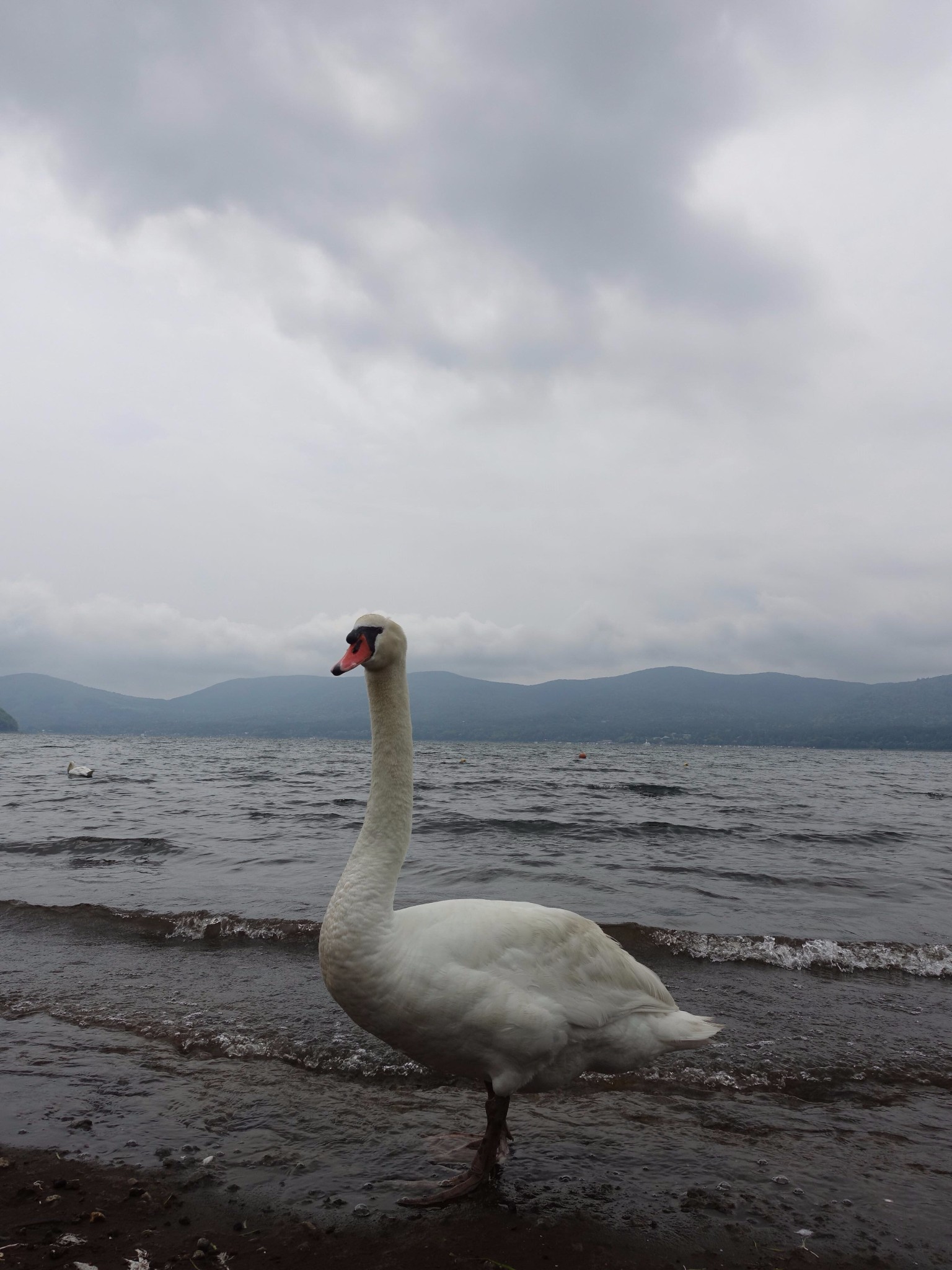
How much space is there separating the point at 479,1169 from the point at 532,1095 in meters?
1.64

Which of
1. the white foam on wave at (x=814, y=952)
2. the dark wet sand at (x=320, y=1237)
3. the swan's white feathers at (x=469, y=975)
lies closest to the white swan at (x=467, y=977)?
the swan's white feathers at (x=469, y=975)

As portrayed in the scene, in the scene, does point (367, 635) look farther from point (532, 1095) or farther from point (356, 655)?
point (532, 1095)

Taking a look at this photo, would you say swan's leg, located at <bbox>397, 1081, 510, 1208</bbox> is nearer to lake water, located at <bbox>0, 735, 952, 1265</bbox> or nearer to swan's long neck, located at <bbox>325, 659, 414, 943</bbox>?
lake water, located at <bbox>0, 735, 952, 1265</bbox>

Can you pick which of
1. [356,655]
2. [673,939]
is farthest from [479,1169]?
[673,939]

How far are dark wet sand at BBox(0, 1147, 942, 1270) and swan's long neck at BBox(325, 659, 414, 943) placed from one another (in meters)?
1.33

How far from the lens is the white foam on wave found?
321 inches

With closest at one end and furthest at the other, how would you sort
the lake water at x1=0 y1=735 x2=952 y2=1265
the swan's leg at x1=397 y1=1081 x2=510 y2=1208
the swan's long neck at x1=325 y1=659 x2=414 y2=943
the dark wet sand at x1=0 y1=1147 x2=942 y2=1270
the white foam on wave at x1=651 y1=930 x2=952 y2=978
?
1. the dark wet sand at x1=0 y1=1147 x2=942 y2=1270
2. the swan's leg at x1=397 y1=1081 x2=510 y2=1208
3. the swan's long neck at x1=325 y1=659 x2=414 y2=943
4. the lake water at x1=0 y1=735 x2=952 y2=1265
5. the white foam on wave at x1=651 y1=930 x2=952 y2=978

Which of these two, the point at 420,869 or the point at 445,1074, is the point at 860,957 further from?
the point at 420,869

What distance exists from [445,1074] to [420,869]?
6.83 meters

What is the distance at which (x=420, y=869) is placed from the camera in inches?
486

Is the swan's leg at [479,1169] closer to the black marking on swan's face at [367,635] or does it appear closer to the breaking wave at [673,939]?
the black marking on swan's face at [367,635]

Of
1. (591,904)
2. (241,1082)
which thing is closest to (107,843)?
(591,904)

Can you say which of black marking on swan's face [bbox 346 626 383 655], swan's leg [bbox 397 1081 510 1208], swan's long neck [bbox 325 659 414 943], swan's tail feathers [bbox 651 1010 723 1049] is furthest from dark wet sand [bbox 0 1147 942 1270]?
black marking on swan's face [bbox 346 626 383 655]

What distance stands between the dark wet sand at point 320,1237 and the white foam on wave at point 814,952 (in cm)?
489
